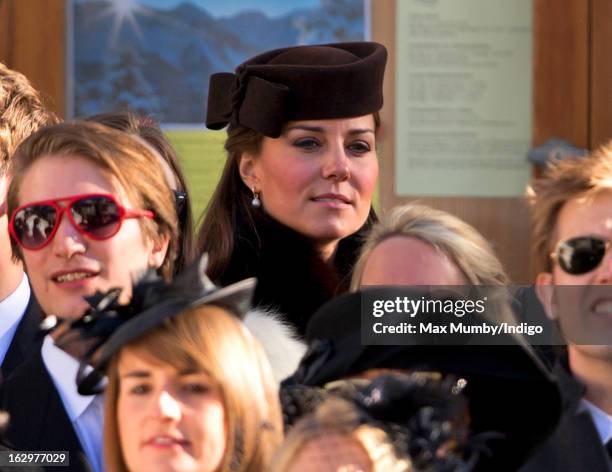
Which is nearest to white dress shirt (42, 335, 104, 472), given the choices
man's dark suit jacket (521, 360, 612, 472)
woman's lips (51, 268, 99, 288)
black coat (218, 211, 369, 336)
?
woman's lips (51, 268, 99, 288)

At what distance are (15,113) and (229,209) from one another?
570 millimetres

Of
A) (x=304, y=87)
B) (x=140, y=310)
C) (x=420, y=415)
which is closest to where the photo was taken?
(x=420, y=415)

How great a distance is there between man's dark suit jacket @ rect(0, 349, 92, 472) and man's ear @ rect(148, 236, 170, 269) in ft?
0.93

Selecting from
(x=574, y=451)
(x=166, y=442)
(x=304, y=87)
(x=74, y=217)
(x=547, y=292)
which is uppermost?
(x=304, y=87)

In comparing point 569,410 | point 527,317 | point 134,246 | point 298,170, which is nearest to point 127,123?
point 298,170

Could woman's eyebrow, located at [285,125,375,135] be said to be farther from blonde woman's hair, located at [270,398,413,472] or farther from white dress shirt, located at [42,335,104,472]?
blonde woman's hair, located at [270,398,413,472]

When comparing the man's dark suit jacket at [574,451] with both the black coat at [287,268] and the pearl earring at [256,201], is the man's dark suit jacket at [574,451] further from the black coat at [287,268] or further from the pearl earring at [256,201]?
the pearl earring at [256,201]

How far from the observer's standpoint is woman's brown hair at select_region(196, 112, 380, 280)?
343 cm

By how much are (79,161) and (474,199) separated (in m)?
2.20

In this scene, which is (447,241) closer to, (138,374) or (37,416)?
(138,374)

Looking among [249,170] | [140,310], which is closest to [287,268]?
[249,170]

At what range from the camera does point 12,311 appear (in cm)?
321

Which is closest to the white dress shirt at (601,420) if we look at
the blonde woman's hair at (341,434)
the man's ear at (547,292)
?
the man's ear at (547,292)

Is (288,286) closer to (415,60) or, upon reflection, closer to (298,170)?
(298,170)
